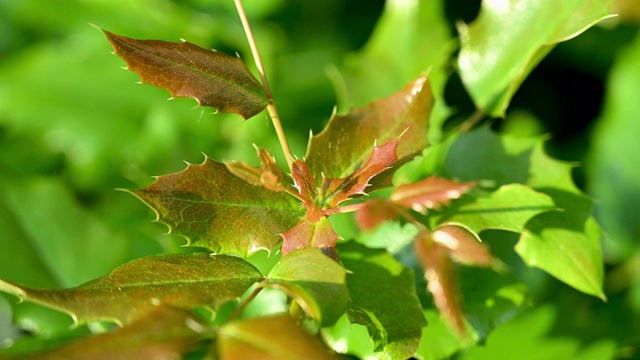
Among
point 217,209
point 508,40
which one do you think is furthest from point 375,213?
point 508,40

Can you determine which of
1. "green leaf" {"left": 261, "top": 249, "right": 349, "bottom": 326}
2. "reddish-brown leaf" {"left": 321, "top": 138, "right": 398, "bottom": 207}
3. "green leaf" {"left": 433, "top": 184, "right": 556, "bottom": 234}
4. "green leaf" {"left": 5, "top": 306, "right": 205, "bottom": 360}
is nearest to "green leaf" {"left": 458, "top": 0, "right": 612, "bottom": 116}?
"green leaf" {"left": 433, "top": 184, "right": 556, "bottom": 234}

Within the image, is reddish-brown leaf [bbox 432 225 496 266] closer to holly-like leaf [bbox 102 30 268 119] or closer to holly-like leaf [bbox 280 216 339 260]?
holly-like leaf [bbox 280 216 339 260]

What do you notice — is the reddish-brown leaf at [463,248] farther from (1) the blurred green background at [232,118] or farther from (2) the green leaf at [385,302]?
(1) the blurred green background at [232,118]

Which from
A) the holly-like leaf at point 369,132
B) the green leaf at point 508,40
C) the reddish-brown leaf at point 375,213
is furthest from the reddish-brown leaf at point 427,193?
the green leaf at point 508,40

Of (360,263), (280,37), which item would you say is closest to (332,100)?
(280,37)

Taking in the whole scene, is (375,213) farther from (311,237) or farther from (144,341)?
(144,341)

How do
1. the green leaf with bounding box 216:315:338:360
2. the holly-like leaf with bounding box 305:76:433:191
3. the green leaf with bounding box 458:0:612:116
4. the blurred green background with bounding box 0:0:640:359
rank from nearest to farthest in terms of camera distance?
1. the green leaf with bounding box 216:315:338:360
2. the holly-like leaf with bounding box 305:76:433:191
3. the green leaf with bounding box 458:0:612:116
4. the blurred green background with bounding box 0:0:640:359
